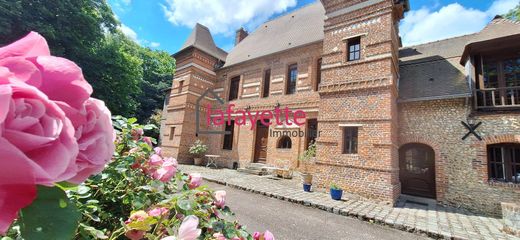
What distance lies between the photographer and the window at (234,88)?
15.9m

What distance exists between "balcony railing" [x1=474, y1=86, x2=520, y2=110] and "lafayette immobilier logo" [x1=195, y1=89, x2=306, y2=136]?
6.64 meters

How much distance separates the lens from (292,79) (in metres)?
13.2

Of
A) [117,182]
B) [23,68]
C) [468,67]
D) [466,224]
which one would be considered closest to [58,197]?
[23,68]

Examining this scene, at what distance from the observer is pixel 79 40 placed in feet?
38.7

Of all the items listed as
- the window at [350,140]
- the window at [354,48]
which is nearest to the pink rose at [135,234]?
the window at [350,140]

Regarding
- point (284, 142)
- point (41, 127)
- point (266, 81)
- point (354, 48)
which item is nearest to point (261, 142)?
point (284, 142)

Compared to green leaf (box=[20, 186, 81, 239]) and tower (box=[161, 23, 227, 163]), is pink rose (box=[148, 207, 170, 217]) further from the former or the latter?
tower (box=[161, 23, 227, 163])

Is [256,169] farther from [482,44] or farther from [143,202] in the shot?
[143,202]

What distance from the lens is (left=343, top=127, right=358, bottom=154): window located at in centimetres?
861

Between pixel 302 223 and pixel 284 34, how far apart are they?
1272 cm

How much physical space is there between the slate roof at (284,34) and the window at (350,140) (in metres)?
5.39

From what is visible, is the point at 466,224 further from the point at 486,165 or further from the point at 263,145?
the point at 263,145

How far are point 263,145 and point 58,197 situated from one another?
1295cm

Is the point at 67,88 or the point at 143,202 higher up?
the point at 67,88
